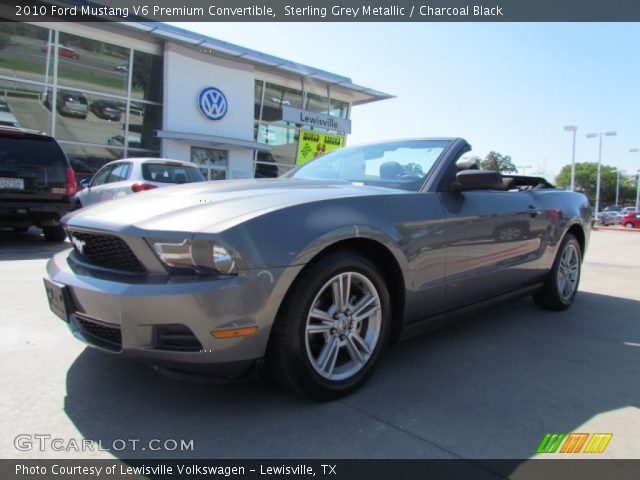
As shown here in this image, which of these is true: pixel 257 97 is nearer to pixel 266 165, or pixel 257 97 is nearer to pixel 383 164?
pixel 266 165

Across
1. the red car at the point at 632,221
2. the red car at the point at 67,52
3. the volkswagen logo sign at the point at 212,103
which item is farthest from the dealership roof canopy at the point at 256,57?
the red car at the point at 632,221

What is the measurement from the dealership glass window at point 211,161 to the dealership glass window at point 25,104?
15.3 ft

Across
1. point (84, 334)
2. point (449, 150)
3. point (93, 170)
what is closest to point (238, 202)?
point (84, 334)

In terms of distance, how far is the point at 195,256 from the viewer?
2.01 m

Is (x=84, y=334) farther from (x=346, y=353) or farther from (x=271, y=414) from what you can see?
(x=346, y=353)

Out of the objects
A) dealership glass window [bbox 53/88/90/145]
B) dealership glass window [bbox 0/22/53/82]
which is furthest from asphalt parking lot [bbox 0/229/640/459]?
dealership glass window [bbox 0/22/53/82]

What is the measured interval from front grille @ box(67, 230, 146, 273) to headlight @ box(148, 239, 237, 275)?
0.15 metres

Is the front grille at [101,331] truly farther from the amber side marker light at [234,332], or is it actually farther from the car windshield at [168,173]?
the car windshield at [168,173]

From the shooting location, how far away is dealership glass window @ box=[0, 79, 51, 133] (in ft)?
42.7

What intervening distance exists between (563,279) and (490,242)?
5.75ft

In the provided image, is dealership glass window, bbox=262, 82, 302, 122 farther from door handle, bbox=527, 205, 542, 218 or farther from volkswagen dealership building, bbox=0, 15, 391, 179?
door handle, bbox=527, 205, 542, 218

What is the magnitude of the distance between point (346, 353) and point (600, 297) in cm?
412

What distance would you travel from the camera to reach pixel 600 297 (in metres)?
5.36

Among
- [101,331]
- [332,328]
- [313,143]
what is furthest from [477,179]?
[313,143]
